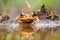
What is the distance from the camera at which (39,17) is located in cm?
366

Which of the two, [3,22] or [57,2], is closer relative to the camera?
[3,22]

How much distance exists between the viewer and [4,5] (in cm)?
397

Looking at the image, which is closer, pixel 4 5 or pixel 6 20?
pixel 6 20

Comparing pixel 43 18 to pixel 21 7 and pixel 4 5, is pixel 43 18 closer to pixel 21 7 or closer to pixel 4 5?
pixel 21 7

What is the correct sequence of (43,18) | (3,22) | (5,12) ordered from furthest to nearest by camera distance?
(5,12) → (43,18) → (3,22)

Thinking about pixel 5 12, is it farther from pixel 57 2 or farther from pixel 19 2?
pixel 57 2

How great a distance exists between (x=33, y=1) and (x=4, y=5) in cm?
60

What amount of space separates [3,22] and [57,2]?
4.14 ft

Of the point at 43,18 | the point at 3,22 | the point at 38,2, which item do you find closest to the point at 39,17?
the point at 43,18

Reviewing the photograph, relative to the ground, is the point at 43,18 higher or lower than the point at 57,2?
lower

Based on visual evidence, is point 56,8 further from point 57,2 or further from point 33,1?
point 33,1

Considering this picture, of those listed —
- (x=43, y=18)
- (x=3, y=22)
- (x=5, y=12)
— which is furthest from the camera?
(x=5, y=12)

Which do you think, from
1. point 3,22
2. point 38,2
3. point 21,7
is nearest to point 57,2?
point 38,2

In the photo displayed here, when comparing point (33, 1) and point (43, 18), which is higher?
point (33, 1)
